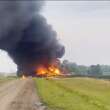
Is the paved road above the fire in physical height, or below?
below

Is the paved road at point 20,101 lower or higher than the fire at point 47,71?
lower

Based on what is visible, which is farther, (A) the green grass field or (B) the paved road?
(A) the green grass field

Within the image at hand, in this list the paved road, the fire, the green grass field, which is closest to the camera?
the paved road

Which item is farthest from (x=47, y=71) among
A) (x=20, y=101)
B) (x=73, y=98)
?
(x=20, y=101)

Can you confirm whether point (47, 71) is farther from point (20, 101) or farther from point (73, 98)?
point (20, 101)

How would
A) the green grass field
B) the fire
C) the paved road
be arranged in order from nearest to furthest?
the paved road → the green grass field → the fire

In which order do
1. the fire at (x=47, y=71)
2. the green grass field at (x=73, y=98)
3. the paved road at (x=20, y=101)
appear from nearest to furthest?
the paved road at (x=20, y=101) < the green grass field at (x=73, y=98) < the fire at (x=47, y=71)

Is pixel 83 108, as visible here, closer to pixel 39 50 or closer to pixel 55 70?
pixel 39 50

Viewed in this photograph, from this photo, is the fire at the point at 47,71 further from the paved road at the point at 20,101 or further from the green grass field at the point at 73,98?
the paved road at the point at 20,101

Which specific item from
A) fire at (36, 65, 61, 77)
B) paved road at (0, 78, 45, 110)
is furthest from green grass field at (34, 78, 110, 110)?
fire at (36, 65, 61, 77)

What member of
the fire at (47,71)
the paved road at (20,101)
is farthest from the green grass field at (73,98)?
the fire at (47,71)

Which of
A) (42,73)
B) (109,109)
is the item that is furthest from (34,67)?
(109,109)

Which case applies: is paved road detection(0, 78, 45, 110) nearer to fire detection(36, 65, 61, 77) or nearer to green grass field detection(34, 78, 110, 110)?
green grass field detection(34, 78, 110, 110)

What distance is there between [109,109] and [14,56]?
320 feet
